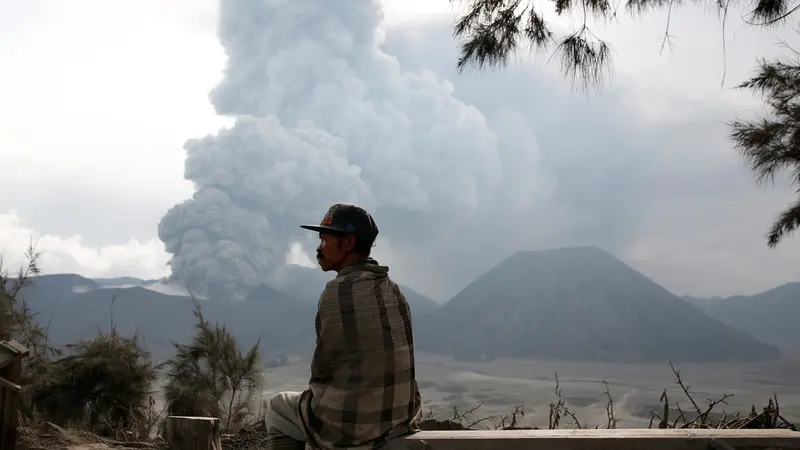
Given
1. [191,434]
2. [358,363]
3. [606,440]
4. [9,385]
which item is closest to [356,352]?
[358,363]

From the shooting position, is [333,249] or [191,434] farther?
[191,434]

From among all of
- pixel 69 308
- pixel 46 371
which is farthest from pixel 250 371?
pixel 69 308

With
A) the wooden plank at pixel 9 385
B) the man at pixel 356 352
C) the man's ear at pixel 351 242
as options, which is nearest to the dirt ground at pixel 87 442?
the wooden plank at pixel 9 385

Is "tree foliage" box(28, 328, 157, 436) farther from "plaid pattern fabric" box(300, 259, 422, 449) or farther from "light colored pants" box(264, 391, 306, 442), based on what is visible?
"plaid pattern fabric" box(300, 259, 422, 449)

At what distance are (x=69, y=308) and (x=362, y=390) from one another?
10777 centimetres

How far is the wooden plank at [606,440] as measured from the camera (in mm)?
2549

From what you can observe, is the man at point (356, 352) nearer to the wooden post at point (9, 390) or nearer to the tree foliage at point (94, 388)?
the wooden post at point (9, 390)

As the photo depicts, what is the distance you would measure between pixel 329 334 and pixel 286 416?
431 mm

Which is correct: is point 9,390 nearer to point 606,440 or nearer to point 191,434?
point 191,434

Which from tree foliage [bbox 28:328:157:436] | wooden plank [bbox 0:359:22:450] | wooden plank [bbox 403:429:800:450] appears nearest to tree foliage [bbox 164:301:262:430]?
tree foliage [bbox 28:328:157:436]

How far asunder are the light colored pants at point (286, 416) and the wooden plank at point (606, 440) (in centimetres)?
40

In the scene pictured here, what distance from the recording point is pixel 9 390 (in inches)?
171

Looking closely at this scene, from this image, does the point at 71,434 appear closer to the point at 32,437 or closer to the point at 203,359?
the point at 32,437

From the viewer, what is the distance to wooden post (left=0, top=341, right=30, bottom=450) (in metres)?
4.28
